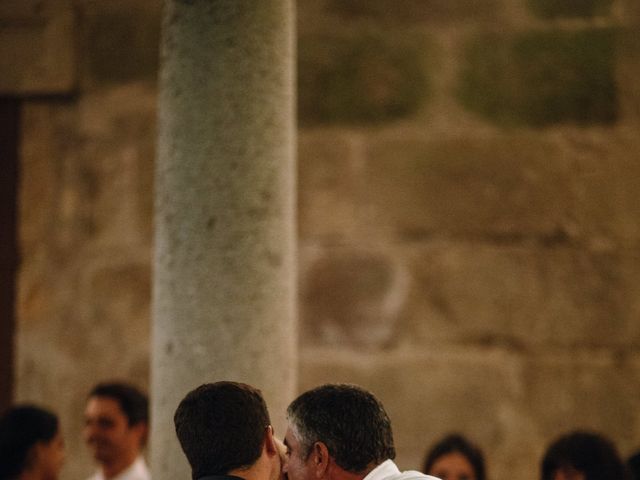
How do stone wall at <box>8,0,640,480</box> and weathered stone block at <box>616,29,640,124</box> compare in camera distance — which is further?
weathered stone block at <box>616,29,640,124</box>

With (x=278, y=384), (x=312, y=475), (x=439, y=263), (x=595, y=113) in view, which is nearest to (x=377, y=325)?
(x=439, y=263)

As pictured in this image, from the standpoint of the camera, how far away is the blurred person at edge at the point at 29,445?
156 inches

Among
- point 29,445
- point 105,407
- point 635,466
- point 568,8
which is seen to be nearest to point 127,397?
point 105,407

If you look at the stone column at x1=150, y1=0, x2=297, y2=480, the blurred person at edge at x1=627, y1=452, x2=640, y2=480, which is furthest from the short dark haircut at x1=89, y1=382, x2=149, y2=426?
the blurred person at edge at x1=627, y1=452, x2=640, y2=480

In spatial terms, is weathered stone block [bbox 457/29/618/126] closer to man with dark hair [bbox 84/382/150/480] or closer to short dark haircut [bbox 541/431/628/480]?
short dark haircut [bbox 541/431/628/480]

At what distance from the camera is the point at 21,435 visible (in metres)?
4.00

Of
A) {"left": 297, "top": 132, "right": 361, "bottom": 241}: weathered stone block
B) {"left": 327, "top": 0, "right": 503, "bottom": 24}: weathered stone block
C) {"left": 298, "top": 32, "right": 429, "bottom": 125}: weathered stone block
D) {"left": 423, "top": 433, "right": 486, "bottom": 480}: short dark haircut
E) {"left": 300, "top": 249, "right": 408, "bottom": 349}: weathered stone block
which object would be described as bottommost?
{"left": 423, "top": 433, "right": 486, "bottom": 480}: short dark haircut

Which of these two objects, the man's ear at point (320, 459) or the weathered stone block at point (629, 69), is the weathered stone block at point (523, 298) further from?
the man's ear at point (320, 459)

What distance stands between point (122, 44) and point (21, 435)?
6.81 ft

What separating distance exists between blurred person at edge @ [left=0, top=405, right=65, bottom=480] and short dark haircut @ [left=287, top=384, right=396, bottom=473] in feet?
5.43

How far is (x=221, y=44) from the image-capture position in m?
3.35

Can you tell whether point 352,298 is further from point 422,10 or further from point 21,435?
point 21,435

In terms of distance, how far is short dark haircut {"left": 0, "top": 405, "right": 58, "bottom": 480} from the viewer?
3960mm

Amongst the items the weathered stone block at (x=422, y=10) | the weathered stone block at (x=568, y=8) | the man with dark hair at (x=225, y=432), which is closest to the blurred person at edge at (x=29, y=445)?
the man with dark hair at (x=225, y=432)
